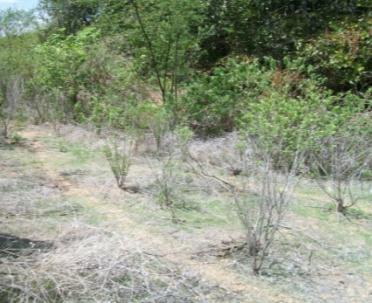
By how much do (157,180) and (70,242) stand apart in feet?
6.25

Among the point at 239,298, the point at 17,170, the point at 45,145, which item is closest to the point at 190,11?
the point at 45,145

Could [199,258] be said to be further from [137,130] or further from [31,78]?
[31,78]

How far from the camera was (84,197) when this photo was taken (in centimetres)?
671

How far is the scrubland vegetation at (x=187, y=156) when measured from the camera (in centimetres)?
455

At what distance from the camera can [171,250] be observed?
5125mm

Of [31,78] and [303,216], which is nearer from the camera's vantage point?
[303,216]

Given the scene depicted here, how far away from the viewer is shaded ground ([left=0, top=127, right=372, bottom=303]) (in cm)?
466

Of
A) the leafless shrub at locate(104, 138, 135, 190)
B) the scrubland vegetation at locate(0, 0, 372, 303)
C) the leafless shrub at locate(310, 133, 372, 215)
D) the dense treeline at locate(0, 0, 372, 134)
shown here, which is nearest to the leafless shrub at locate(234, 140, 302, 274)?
the scrubland vegetation at locate(0, 0, 372, 303)

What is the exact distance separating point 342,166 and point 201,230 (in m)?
2.19

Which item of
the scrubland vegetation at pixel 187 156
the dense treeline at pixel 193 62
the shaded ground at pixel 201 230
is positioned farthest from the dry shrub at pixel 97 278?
the dense treeline at pixel 193 62

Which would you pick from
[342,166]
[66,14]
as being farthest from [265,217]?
[66,14]

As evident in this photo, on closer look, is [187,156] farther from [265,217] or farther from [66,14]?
[66,14]

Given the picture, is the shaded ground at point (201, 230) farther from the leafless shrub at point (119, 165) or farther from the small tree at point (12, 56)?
the small tree at point (12, 56)

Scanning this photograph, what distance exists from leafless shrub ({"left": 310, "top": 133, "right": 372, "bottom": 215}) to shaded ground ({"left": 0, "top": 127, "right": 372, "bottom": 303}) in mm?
212
